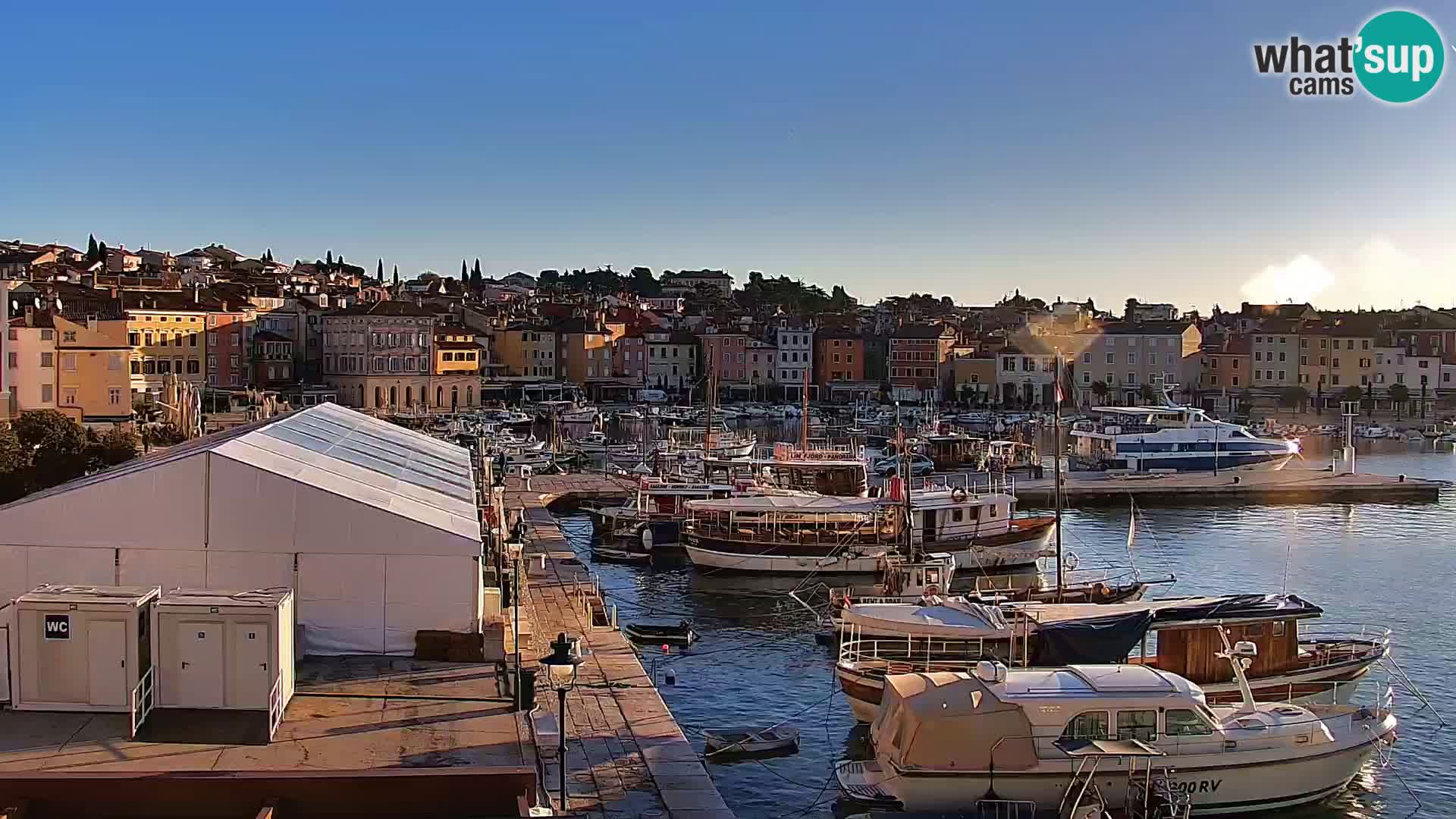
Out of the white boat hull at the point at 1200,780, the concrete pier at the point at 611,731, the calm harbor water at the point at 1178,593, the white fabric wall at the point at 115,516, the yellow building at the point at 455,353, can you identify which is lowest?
the calm harbor water at the point at 1178,593

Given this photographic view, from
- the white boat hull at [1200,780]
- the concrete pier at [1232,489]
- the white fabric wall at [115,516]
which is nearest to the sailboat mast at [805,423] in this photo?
the concrete pier at [1232,489]

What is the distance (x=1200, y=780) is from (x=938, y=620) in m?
5.20

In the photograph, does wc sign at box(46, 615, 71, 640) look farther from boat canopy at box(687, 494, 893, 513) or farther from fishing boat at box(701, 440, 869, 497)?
fishing boat at box(701, 440, 869, 497)

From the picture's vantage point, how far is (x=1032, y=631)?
19.0 meters

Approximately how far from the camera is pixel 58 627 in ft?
44.2

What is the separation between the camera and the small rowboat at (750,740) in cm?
1778

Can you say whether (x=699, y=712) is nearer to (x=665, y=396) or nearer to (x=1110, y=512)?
(x=1110, y=512)

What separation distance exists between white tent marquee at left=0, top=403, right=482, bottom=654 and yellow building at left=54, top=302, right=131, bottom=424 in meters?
40.4

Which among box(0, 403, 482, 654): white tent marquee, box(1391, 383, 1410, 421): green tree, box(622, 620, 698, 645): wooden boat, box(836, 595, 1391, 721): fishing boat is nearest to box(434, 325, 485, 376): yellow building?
box(1391, 383, 1410, 421): green tree

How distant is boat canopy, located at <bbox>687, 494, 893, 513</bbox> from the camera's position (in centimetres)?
3341

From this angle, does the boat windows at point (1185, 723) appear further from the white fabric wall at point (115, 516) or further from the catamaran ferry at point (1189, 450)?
the catamaran ferry at point (1189, 450)

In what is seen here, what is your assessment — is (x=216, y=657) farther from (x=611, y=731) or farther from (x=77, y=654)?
(x=611, y=731)

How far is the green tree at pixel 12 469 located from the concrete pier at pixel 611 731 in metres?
12.8

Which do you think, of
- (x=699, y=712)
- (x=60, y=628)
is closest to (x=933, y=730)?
(x=699, y=712)
